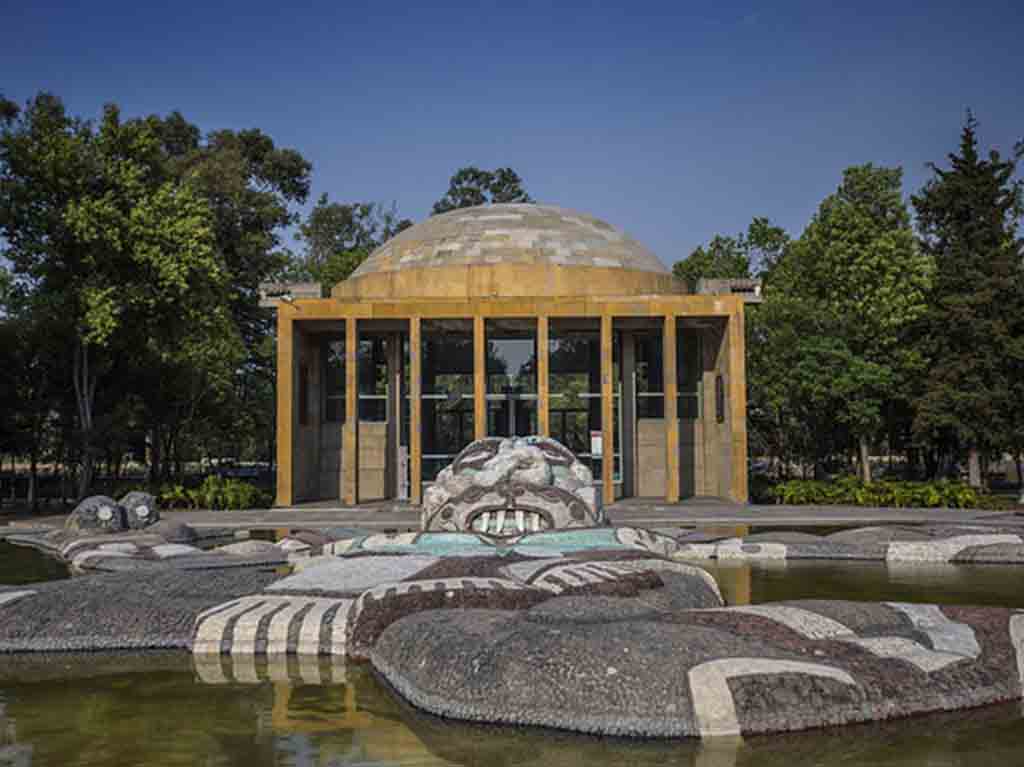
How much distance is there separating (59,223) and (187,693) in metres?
27.0

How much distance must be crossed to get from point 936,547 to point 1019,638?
946 centimetres

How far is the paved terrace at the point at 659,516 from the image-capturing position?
25281mm

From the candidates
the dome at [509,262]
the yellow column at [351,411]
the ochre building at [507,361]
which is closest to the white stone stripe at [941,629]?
the ochre building at [507,361]

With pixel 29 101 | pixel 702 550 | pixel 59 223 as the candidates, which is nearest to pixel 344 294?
pixel 59 223

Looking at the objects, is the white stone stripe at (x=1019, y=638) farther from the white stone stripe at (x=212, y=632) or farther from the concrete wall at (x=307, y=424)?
the concrete wall at (x=307, y=424)

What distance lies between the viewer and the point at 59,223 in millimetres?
32094

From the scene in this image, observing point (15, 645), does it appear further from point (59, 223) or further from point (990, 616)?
point (59, 223)

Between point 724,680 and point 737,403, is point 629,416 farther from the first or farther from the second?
point 724,680

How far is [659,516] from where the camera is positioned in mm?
27438

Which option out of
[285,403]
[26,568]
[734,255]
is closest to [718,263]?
[734,255]

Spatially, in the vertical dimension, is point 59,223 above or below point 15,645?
above

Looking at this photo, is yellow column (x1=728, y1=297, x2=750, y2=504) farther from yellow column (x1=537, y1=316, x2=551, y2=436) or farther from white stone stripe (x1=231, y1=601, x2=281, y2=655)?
white stone stripe (x1=231, y1=601, x2=281, y2=655)

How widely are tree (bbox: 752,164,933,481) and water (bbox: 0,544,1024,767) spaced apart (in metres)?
31.5

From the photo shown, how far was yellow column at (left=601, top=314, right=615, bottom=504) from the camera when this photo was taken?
33750mm
